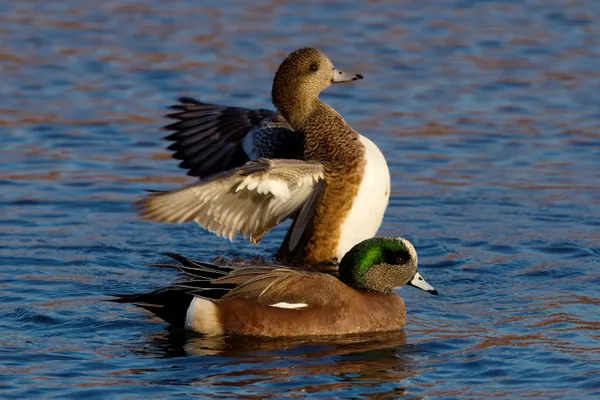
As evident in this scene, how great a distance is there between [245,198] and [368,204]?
27.7 inches

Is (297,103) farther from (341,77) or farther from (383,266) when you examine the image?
(383,266)

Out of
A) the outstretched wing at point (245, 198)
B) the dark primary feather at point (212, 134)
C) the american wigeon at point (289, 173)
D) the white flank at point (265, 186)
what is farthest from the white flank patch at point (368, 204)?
the dark primary feather at point (212, 134)

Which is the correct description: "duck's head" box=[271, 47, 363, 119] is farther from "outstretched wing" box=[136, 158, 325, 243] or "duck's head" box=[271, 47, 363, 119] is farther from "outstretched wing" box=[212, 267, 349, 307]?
"outstretched wing" box=[212, 267, 349, 307]

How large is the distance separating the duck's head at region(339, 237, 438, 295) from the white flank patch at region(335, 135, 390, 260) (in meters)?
0.31

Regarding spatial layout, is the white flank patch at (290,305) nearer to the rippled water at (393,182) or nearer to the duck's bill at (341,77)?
the rippled water at (393,182)

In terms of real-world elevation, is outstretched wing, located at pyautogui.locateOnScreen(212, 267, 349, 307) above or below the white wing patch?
above

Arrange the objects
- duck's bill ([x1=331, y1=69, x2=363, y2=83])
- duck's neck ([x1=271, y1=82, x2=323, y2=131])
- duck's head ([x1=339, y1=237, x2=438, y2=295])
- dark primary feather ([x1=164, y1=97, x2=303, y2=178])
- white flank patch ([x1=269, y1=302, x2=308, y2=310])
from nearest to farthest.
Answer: white flank patch ([x1=269, y1=302, x2=308, y2=310]) → duck's head ([x1=339, y1=237, x2=438, y2=295]) → duck's neck ([x1=271, y1=82, x2=323, y2=131]) → duck's bill ([x1=331, y1=69, x2=363, y2=83]) → dark primary feather ([x1=164, y1=97, x2=303, y2=178])

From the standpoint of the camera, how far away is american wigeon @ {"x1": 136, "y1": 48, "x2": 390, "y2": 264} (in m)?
6.66

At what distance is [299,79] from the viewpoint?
761 cm

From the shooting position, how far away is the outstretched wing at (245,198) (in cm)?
→ 645

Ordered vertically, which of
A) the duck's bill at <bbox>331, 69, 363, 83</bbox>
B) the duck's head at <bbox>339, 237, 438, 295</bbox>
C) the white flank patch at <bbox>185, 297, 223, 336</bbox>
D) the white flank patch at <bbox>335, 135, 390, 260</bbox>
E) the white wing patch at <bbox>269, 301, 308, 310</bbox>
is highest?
the duck's bill at <bbox>331, 69, 363, 83</bbox>

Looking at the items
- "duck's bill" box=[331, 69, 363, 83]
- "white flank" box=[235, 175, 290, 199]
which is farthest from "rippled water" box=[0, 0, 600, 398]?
"duck's bill" box=[331, 69, 363, 83]

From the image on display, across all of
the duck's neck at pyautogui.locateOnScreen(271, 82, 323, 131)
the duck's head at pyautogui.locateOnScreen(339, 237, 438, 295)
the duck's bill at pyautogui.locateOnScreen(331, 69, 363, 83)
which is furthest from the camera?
the duck's bill at pyautogui.locateOnScreen(331, 69, 363, 83)

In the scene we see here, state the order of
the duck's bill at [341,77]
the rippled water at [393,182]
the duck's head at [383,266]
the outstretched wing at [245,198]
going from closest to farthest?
the rippled water at [393,182]
the outstretched wing at [245,198]
the duck's head at [383,266]
the duck's bill at [341,77]
